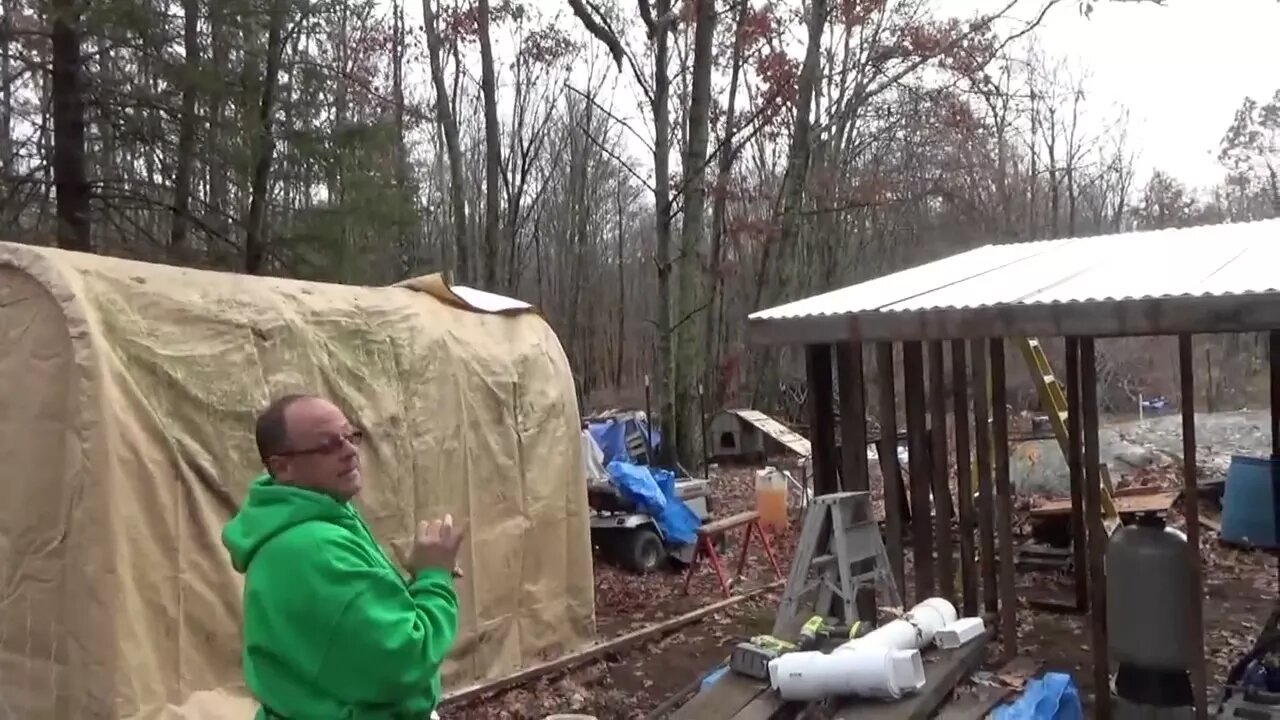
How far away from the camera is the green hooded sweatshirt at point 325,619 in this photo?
7.17 feet

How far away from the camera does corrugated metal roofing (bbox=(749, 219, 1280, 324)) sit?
15.3ft

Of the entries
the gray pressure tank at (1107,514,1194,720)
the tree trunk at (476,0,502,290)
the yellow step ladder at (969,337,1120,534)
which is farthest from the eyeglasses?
the tree trunk at (476,0,502,290)

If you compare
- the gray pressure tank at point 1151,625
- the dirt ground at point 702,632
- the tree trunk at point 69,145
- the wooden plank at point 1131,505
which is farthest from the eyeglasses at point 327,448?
the wooden plank at point 1131,505

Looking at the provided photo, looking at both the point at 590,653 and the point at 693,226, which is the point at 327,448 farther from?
the point at 693,226

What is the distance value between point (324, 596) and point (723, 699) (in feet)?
Result: 9.10

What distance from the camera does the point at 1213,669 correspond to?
696cm

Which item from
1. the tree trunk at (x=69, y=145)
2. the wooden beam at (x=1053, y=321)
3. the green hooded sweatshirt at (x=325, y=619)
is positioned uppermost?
the tree trunk at (x=69, y=145)

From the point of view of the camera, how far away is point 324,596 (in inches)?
85.9

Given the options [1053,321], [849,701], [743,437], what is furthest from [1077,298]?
[743,437]

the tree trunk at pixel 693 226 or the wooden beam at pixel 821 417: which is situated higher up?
the tree trunk at pixel 693 226

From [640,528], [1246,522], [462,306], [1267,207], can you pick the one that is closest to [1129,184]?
[1267,207]

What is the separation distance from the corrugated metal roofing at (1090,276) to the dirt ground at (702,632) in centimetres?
265

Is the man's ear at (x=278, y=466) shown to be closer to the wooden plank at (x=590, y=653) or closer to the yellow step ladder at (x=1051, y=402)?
the wooden plank at (x=590, y=653)

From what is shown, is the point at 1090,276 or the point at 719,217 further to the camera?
the point at 719,217
